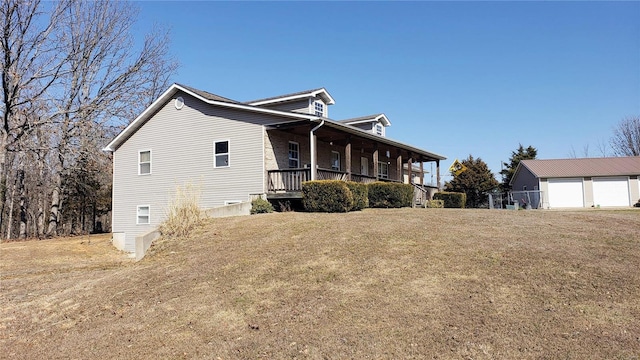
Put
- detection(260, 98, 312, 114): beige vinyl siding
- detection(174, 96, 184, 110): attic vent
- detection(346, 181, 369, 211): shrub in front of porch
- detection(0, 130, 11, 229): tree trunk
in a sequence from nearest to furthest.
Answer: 1. detection(346, 181, 369, 211): shrub in front of porch
2. detection(174, 96, 184, 110): attic vent
3. detection(260, 98, 312, 114): beige vinyl siding
4. detection(0, 130, 11, 229): tree trunk

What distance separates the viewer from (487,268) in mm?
6832

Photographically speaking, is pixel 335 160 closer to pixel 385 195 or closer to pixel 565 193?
pixel 385 195

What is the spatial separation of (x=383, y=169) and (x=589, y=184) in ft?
62.2

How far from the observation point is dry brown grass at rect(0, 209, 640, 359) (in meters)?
4.76

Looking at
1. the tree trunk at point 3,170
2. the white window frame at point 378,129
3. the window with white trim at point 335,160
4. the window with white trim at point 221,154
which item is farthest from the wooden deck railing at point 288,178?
the tree trunk at point 3,170

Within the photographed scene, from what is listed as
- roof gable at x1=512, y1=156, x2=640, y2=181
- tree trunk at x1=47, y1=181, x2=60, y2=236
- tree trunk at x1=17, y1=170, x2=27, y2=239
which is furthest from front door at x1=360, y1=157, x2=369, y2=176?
tree trunk at x1=17, y1=170, x2=27, y2=239

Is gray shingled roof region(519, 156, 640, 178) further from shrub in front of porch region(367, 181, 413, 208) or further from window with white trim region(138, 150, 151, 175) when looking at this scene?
window with white trim region(138, 150, 151, 175)

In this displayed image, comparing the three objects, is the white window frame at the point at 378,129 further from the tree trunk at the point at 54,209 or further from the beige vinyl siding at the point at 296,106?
the tree trunk at the point at 54,209

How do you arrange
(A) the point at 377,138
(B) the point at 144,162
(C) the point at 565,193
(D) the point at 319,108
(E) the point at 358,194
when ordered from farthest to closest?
(C) the point at 565,193 < (B) the point at 144,162 < (D) the point at 319,108 < (A) the point at 377,138 < (E) the point at 358,194

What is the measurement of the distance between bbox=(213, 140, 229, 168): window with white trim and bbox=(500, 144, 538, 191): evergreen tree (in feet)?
112

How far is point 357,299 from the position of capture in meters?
6.00

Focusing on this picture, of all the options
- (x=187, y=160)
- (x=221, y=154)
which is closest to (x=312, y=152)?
(x=221, y=154)

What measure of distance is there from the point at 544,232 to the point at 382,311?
5659mm

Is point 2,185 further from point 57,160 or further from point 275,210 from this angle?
point 275,210
